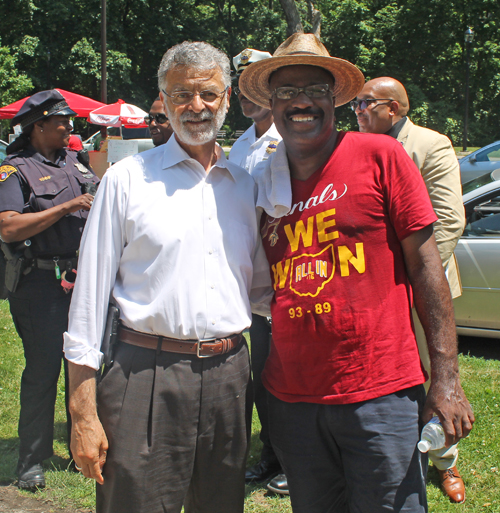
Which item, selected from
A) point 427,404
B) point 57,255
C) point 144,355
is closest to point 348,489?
point 427,404

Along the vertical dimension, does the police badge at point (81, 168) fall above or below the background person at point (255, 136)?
below

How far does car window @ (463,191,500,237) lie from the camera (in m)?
5.17

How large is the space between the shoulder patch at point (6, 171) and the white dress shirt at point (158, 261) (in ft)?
4.98

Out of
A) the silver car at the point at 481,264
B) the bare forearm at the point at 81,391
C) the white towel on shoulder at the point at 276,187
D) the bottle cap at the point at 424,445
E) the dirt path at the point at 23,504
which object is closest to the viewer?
the bottle cap at the point at 424,445

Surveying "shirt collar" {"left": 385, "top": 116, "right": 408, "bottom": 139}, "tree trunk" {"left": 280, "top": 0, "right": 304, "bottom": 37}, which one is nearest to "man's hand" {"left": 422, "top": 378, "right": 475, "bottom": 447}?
"shirt collar" {"left": 385, "top": 116, "right": 408, "bottom": 139}

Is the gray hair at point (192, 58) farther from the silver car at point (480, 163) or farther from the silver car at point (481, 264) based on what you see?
the silver car at point (480, 163)

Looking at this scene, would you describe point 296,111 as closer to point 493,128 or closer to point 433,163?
point 433,163

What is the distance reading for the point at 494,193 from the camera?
512 centimetres

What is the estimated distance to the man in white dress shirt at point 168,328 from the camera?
204 cm

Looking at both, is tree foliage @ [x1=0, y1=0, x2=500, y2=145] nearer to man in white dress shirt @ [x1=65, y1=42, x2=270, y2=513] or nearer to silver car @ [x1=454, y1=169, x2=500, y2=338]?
silver car @ [x1=454, y1=169, x2=500, y2=338]

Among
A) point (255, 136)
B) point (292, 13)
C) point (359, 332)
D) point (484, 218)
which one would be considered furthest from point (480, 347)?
point (292, 13)

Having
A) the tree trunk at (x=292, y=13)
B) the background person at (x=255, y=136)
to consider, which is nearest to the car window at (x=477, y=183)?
the background person at (x=255, y=136)

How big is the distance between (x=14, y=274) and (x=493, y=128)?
115 ft

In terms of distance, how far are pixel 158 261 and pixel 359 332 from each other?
80 centimetres
